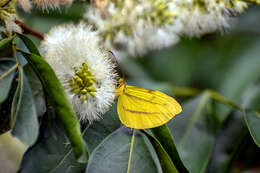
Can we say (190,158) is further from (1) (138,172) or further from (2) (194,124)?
(1) (138,172)

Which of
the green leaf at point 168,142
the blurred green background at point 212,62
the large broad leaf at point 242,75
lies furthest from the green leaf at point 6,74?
the large broad leaf at point 242,75

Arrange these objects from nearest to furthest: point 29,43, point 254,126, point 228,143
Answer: point 29,43 < point 254,126 < point 228,143

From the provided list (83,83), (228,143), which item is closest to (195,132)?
(228,143)

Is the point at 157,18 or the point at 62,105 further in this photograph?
the point at 157,18

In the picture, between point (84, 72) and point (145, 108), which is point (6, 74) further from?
point (145, 108)

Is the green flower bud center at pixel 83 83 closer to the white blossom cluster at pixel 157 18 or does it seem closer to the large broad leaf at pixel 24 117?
the large broad leaf at pixel 24 117
